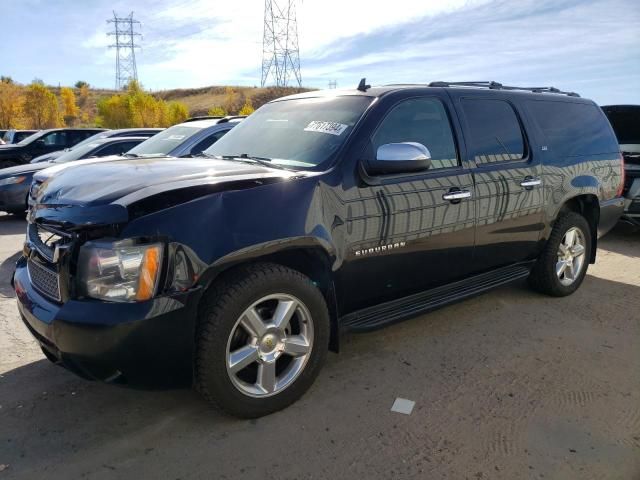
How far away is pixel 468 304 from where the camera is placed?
477cm

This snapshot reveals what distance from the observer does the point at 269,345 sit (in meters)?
2.83

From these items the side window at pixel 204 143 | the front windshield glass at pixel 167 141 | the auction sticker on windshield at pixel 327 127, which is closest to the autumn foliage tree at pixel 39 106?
the front windshield glass at pixel 167 141

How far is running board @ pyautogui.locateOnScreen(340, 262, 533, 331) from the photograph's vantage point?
3262 mm

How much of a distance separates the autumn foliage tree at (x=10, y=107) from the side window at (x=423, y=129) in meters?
57.8

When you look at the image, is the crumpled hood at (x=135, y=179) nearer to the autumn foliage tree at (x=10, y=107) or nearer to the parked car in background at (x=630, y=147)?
the parked car in background at (x=630, y=147)

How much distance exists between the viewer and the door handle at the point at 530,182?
424 cm

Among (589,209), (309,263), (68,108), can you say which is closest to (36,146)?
(309,263)

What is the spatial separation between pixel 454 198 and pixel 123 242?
2244mm

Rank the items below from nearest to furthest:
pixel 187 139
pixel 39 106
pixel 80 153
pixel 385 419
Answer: pixel 385 419 < pixel 187 139 < pixel 80 153 < pixel 39 106

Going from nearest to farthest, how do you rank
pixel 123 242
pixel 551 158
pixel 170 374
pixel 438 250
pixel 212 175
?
pixel 123 242 → pixel 170 374 → pixel 212 175 → pixel 438 250 → pixel 551 158

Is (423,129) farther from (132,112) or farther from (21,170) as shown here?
(132,112)

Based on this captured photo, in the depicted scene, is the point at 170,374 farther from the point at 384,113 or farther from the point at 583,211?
the point at 583,211

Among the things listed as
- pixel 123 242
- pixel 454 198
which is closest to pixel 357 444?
pixel 123 242

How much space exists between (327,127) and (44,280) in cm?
188
